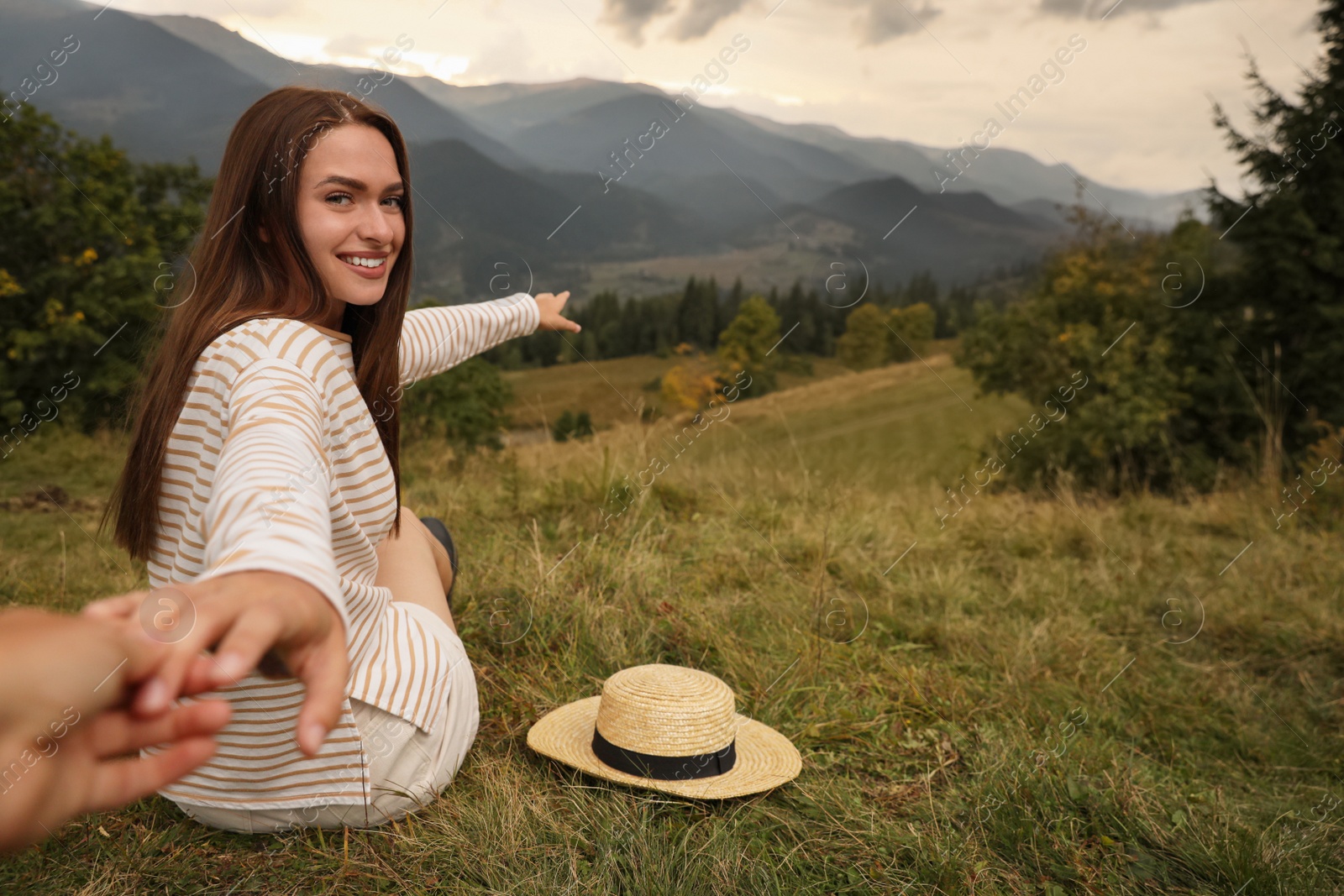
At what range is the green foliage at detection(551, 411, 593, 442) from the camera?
6.11 meters

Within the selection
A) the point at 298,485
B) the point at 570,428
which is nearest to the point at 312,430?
the point at 298,485

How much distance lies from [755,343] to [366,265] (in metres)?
22.1

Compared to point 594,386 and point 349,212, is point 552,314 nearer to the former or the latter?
point 349,212

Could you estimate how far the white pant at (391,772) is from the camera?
6.54 feet

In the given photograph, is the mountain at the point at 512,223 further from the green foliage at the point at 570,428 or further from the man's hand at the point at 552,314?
the green foliage at the point at 570,428

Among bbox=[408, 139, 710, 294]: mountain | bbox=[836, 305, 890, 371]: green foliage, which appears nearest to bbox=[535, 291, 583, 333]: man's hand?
bbox=[408, 139, 710, 294]: mountain

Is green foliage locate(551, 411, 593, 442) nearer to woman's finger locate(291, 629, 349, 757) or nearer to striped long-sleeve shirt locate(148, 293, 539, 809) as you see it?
striped long-sleeve shirt locate(148, 293, 539, 809)

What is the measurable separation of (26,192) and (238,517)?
12575mm

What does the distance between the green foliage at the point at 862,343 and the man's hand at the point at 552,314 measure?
27.2 meters

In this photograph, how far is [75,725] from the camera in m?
0.73

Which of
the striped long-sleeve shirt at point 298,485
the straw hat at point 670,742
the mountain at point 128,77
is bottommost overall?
the straw hat at point 670,742

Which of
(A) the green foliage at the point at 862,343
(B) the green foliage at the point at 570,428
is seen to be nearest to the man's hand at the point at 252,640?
(B) the green foliage at the point at 570,428

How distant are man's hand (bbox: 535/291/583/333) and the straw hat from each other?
61.5 inches

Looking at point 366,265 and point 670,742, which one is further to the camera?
point 670,742
